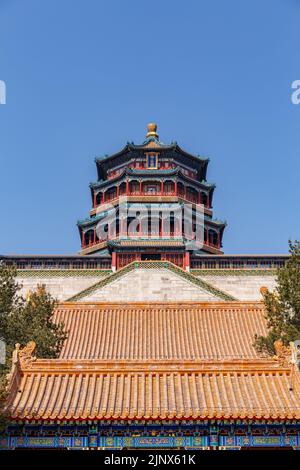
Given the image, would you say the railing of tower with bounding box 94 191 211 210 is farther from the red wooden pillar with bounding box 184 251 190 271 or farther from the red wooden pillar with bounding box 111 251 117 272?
the red wooden pillar with bounding box 184 251 190 271

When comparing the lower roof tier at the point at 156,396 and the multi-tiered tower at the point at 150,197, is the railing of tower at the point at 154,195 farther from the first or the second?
the lower roof tier at the point at 156,396

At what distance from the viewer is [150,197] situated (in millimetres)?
47281

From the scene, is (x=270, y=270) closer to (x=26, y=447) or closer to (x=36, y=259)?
(x=36, y=259)

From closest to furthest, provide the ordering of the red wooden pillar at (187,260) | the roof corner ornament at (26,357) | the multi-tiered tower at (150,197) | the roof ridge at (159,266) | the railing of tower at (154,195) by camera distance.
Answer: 1. the roof corner ornament at (26,357)
2. the roof ridge at (159,266)
3. the red wooden pillar at (187,260)
4. the multi-tiered tower at (150,197)
5. the railing of tower at (154,195)

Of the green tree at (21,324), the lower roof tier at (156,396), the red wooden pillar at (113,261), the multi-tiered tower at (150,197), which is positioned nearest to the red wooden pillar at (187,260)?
the multi-tiered tower at (150,197)

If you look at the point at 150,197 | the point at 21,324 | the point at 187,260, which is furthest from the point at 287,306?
the point at 150,197

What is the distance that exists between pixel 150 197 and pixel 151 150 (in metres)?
4.05

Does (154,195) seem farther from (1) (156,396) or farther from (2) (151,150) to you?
(1) (156,396)

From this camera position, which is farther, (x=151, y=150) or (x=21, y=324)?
(x=151, y=150)

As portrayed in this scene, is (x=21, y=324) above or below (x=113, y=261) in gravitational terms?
below

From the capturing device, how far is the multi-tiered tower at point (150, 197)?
4338 centimetres

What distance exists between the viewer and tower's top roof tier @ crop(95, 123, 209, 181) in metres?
49.1

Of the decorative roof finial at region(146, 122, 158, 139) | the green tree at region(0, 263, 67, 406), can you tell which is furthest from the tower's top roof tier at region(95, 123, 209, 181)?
the green tree at region(0, 263, 67, 406)
